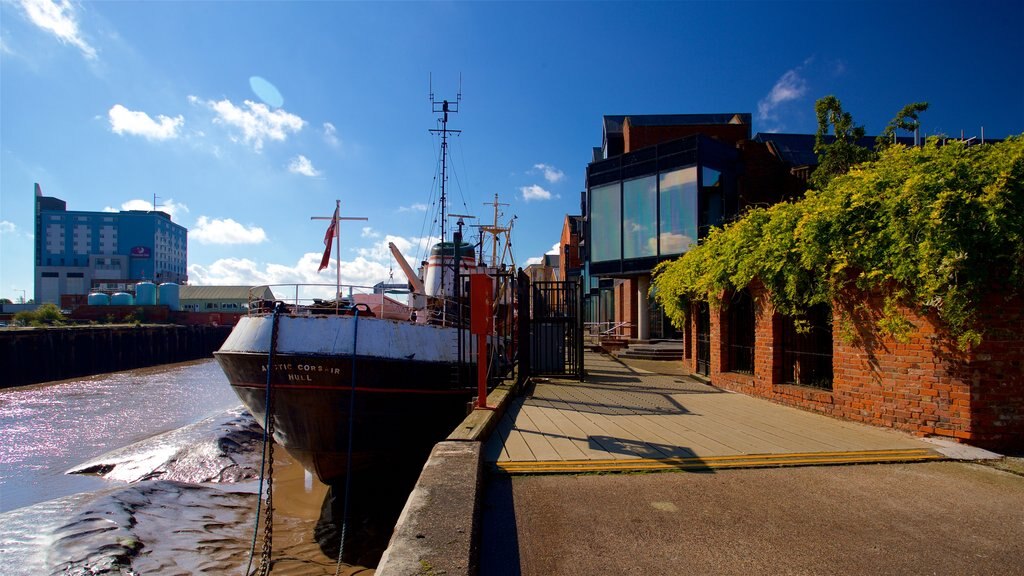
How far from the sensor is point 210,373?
36.1m

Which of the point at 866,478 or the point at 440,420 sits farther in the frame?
the point at 440,420

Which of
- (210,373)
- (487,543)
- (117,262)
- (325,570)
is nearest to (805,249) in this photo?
(487,543)

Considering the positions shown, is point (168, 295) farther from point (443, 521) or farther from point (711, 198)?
point (443, 521)

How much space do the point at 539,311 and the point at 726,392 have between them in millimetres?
4137

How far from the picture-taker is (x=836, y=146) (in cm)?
1544

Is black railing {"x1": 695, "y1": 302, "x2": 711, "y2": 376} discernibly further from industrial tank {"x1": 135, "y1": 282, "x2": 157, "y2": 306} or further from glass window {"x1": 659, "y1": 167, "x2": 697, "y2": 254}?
industrial tank {"x1": 135, "y1": 282, "x2": 157, "y2": 306}

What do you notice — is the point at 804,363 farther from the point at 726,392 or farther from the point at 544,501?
the point at 544,501

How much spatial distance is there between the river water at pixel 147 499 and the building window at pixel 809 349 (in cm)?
648

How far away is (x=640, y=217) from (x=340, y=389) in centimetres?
1453

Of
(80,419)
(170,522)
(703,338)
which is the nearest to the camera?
(170,522)

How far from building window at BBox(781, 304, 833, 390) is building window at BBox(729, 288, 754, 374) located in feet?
4.07

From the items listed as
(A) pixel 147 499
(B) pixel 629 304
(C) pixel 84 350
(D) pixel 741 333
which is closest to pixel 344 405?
(A) pixel 147 499

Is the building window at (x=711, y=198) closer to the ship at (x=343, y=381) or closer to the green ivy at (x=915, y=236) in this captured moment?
the green ivy at (x=915, y=236)

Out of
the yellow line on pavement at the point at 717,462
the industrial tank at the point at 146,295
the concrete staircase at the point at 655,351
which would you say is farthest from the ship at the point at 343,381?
the industrial tank at the point at 146,295
